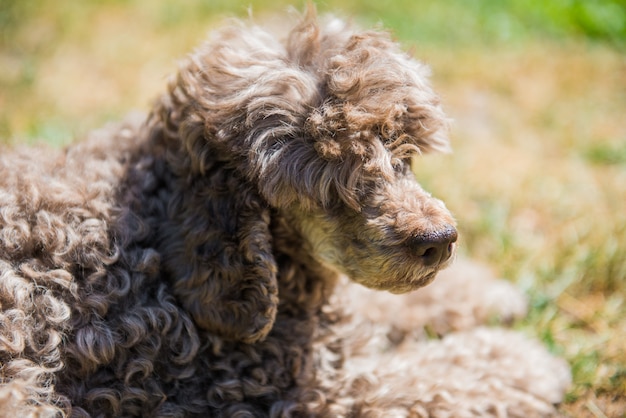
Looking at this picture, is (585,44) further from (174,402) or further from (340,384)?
(174,402)

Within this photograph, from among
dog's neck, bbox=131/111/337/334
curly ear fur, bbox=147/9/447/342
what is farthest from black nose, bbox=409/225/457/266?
dog's neck, bbox=131/111/337/334

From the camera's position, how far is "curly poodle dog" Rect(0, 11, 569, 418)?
2820mm

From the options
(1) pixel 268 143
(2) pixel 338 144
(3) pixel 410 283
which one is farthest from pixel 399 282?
(1) pixel 268 143

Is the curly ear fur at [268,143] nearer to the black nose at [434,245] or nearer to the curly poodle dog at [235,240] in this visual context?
the curly poodle dog at [235,240]

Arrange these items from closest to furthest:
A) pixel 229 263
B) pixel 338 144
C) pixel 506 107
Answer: pixel 338 144, pixel 229 263, pixel 506 107

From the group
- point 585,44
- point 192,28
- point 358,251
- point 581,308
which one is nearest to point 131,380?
point 358,251

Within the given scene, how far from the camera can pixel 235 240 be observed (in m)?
2.97

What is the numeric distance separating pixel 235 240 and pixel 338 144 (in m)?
0.66

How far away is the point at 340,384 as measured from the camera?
327 cm

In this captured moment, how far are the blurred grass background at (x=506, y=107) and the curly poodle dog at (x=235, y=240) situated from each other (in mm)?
786

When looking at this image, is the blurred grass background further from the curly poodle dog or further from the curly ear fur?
the curly poodle dog

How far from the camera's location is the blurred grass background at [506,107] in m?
4.43

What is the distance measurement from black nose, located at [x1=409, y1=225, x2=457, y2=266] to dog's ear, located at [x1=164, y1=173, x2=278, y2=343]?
26.5 inches

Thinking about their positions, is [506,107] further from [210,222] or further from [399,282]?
[210,222]
